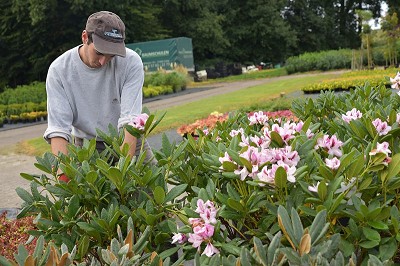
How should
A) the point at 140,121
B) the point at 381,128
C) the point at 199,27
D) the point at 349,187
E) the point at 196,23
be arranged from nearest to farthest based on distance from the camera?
the point at 349,187 → the point at 381,128 → the point at 140,121 → the point at 199,27 → the point at 196,23

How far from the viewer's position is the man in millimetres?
3135

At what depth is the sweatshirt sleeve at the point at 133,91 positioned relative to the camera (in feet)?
10.6

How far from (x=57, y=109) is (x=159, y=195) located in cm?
142

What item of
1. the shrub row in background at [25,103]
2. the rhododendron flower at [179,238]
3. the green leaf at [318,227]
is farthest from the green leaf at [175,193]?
the shrub row in background at [25,103]

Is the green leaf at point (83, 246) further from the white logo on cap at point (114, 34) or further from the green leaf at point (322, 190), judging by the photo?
the white logo on cap at point (114, 34)

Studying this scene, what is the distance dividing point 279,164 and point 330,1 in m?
53.4

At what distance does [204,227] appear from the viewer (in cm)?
180

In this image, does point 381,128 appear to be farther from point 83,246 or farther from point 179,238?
point 83,246

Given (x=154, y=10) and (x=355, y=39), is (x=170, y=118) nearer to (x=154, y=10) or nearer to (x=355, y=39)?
(x=154, y=10)

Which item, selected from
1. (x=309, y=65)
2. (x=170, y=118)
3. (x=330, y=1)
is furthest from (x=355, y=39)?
(x=170, y=118)

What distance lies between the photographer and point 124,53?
3174 millimetres

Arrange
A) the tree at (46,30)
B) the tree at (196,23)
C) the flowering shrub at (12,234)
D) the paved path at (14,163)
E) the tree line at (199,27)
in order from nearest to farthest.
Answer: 1. the flowering shrub at (12,234)
2. the paved path at (14,163)
3. the tree at (46,30)
4. the tree line at (199,27)
5. the tree at (196,23)

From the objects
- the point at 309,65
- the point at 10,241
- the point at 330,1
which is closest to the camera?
the point at 10,241

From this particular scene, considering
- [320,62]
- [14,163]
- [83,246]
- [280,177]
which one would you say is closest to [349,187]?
[280,177]
